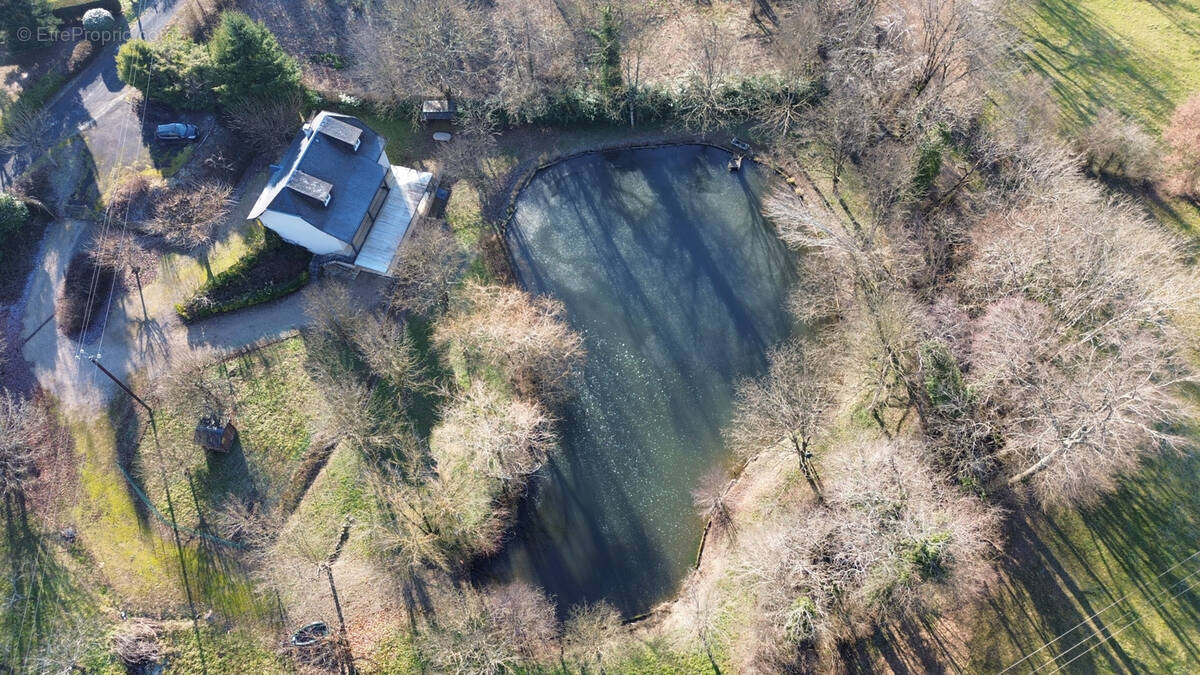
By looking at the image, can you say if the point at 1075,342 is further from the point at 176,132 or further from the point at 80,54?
the point at 80,54

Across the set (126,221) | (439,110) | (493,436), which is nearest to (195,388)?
(126,221)

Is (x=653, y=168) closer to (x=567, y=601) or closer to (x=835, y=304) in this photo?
(x=835, y=304)

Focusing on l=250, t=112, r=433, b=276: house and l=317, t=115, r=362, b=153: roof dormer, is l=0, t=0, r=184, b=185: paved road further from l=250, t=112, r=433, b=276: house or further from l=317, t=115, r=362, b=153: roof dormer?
l=317, t=115, r=362, b=153: roof dormer

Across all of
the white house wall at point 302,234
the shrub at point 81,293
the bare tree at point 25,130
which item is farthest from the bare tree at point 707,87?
the bare tree at point 25,130

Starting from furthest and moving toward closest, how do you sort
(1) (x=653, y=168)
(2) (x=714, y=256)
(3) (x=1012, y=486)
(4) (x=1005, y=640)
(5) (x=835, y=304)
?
1. (1) (x=653, y=168)
2. (2) (x=714, y=256)
3. (5) (x=835, y=304)
4. (3) (x=1012, y=486)
5. (4) (x=1005, y=640)

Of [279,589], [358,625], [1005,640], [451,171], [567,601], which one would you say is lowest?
[1005,640]

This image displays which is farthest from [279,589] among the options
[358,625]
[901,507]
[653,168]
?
[653,168]

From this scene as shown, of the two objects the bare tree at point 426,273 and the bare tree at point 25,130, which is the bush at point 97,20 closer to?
the bare tree at point 25,130
